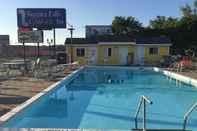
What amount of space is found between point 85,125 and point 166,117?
251cm

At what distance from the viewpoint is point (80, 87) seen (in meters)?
17.2

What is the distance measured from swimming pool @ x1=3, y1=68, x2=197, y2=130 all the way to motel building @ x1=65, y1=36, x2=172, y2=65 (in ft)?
47.5

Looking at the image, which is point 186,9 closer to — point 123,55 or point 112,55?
point 123,55

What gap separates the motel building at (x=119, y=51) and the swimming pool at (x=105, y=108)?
47.5 feet

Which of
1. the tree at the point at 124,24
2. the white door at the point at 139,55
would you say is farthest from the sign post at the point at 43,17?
the tree at the point at 124,24

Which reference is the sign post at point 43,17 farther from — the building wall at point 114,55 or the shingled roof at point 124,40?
the building wall at point 114,55

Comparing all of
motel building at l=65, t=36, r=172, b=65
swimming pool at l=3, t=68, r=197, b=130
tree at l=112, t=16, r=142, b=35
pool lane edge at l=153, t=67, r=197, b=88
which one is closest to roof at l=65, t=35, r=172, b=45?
motel building at l=65, t=36, r=172, b=65

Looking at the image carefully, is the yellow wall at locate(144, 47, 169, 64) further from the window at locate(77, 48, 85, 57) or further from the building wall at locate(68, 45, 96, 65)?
the window at locate(77, 48, 85, 57)

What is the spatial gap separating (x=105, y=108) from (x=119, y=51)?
2099 cm

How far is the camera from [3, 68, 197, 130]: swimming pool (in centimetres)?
893

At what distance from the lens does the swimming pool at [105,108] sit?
8930mm

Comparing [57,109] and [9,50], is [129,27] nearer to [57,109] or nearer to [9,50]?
[9,50]

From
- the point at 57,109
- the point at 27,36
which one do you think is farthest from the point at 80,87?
the point at 27,36

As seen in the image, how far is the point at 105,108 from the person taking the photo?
11344 millimetres
